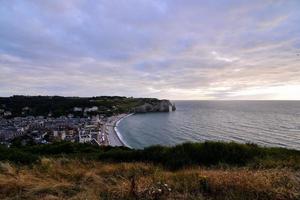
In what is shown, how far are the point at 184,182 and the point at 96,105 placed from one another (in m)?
142

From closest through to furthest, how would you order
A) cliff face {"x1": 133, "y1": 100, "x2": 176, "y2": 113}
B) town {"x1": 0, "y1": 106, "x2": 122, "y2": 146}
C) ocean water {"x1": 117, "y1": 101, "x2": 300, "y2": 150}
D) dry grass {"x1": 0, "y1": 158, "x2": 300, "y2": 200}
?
dry grass {"x1": 0, "y1": 158, "x2": 300, "y2": 200} → ocean water {"x1": 117, "y1": 101, "x2": 300, "y2": 150} → town {"x1": 0, "y1": 106, "x2": 122, "y2": 146} → cliff face {"x1": 133, "y1": 100, "x2": 176, "y2": 113}

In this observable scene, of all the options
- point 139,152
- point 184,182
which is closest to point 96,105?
point 139,152

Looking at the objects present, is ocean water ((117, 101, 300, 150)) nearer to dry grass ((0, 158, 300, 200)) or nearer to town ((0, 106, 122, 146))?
town ((0, 106, 122, 146))

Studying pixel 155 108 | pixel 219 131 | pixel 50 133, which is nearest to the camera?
pixel 219 131

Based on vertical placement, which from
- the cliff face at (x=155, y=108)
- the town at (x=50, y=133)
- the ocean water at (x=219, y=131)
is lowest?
the town at (x=50, y=133)

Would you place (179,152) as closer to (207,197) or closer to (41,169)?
(41,169)

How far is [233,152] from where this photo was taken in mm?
12023

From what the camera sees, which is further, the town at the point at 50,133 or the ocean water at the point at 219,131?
the town at the point at 50,133

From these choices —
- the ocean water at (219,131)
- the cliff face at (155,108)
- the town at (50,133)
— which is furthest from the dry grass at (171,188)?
the cliff face at (155,108)

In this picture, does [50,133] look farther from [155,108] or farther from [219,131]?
[155,108]

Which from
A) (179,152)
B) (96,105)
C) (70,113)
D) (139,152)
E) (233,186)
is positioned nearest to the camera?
(233,186)

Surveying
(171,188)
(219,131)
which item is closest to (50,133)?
(219,131)

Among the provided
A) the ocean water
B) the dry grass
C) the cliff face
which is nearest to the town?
the ocean water

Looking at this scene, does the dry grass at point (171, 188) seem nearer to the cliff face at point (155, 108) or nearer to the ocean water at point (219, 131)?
the ocean water at point (219, 131)
